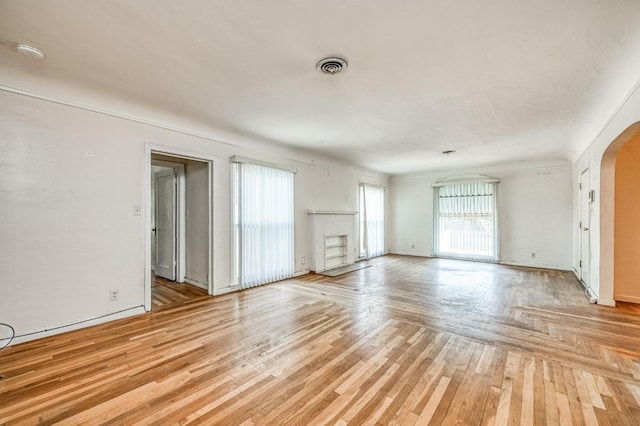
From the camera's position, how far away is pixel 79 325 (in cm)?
296

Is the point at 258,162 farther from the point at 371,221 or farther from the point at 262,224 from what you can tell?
the point at 371,221

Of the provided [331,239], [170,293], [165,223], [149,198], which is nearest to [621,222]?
[331,239]

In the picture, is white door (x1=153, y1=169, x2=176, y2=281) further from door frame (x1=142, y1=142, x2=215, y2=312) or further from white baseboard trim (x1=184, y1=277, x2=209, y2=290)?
door frame (x1=142, y1=142, x2=215, y2=312)

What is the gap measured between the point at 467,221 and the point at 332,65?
6390 millimetres

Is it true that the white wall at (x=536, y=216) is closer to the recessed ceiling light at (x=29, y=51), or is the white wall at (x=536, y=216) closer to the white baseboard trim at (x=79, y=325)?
the white baseboard trim at (x=79, y=325)

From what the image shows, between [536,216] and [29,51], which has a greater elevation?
[29,51]

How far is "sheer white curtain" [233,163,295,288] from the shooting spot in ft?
14.8

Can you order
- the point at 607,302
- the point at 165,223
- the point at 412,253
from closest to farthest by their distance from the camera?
the point at 607,302 < the point at 165,223 < the point at 412,253

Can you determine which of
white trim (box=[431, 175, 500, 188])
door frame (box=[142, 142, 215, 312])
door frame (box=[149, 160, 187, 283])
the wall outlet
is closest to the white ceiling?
door frame (box=[142, 142, 215, 312])

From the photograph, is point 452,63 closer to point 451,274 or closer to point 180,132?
point 180,132

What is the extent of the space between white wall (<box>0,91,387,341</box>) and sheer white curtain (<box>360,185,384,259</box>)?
15.9 ft

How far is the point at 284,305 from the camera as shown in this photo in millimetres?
3734

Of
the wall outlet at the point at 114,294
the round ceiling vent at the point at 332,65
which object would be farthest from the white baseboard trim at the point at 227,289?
the round ceiling vent at the point at 332,65

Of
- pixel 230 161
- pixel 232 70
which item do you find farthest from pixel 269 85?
pixel 230 161
